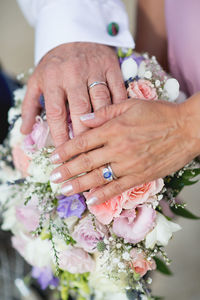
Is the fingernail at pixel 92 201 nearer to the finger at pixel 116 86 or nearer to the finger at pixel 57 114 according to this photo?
the finger at pixel 57 114

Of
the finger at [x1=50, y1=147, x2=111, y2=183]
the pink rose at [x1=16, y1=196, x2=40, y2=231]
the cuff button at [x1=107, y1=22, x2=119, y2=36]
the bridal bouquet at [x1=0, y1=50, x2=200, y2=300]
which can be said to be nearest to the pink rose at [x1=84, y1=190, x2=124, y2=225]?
the bridal bouquet at [x1=0, y1=50, x2=200, y2=300]

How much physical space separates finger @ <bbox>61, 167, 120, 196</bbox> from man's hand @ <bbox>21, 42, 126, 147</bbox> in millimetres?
135

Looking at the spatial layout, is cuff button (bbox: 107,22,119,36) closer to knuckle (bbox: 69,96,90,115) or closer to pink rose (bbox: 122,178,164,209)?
knuckle (bbox: 69,96,90,115)

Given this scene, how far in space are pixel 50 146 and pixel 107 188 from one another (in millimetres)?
251

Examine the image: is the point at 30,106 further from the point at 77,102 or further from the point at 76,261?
the point at 76,261

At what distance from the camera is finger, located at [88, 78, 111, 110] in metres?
0.94

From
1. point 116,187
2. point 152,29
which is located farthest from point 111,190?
point 152,29

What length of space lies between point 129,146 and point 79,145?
0.48 ft

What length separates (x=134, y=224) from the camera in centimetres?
88

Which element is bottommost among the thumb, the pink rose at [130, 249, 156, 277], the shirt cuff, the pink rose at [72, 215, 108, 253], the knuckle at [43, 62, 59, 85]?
the pink rose at [130, 249, 156, 277]

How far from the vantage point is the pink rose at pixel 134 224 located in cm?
87

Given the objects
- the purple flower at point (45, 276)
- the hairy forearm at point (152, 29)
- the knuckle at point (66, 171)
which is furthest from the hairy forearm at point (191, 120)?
the hairy forearm at point (152, 29)

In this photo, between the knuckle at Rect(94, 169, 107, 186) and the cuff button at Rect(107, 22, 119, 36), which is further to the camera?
the cuff button at Rect(107, 22, 119, 36)

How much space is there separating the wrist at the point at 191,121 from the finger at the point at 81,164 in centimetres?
21
